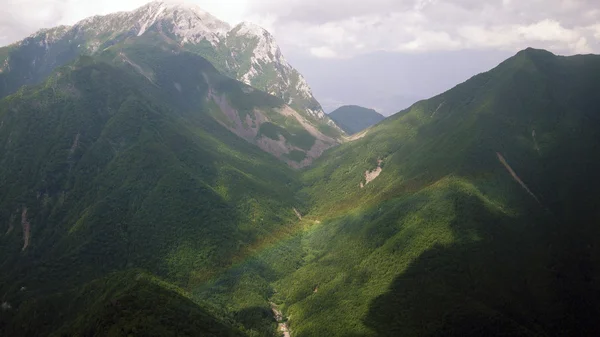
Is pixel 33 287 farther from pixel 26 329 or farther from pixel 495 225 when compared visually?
pixel 495 225

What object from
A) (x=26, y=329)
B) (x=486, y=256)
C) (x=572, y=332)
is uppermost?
(x=486, y=256)

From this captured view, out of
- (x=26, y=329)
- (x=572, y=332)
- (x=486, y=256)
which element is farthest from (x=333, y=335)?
(x=26, y=329)

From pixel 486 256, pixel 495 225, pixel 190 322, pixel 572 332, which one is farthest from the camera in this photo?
pixel 495 225

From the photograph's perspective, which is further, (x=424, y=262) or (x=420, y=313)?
(x=424, y=262)

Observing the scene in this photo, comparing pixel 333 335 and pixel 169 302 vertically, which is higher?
pixel 169 302

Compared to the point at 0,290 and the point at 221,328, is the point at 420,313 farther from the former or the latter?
the point at 0,290

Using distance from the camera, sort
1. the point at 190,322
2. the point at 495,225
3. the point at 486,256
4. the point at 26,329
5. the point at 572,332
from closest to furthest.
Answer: the point at 190,322
the point at 572,332
the point at 26,329
the point at 486,256
the point at 495,225

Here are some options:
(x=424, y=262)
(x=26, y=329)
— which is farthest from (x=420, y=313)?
(x=26, y=329)
